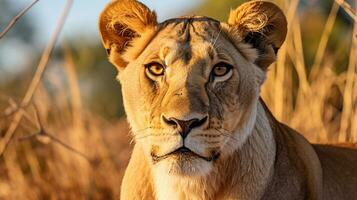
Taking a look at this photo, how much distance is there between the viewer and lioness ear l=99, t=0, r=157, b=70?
450cm

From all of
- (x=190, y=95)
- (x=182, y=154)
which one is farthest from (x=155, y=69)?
(x=182, y=154)

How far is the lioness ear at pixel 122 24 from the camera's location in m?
4.50

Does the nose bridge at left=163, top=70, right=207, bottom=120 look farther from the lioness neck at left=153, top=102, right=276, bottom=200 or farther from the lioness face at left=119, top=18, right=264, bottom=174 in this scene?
the lioness neck at left=153, top=102, right=276, bottom=200

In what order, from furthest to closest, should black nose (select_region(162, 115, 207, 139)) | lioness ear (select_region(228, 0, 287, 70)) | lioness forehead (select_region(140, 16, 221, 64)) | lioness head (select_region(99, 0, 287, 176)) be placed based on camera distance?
lioness ear (select_region(228, 0, 287, 70)) → lioness forehead (select_region(140, 16, 221, 64)) → lioness head (select_region(99, 0, 287, 176)) → black nose (select_region(162, 115, 207, 139))

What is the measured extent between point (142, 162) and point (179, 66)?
57 cm

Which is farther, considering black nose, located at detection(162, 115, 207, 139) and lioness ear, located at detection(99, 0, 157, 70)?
lioness ear, located at detection(99, 0, 157, 70)

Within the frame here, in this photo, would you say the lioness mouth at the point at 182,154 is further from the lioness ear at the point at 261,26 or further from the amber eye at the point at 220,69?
the lioness ear at the point at 261,26

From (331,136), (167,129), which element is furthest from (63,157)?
(167,129)

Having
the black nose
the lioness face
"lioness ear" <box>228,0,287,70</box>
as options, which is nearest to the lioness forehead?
the lioness face

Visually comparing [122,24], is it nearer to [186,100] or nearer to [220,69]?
[220,69]

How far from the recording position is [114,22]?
4.54 metres

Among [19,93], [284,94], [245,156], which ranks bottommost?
[19,93]

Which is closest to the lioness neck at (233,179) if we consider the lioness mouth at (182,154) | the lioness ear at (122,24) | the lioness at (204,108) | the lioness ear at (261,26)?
the lioness at (204,108)

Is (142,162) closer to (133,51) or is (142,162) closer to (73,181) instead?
(133,51)
